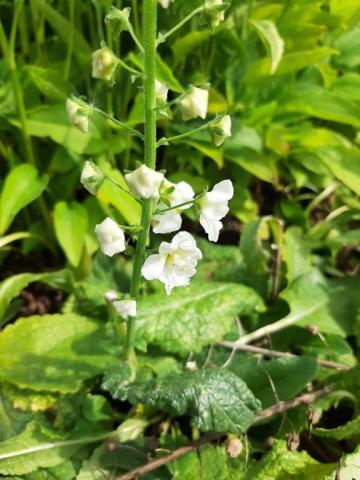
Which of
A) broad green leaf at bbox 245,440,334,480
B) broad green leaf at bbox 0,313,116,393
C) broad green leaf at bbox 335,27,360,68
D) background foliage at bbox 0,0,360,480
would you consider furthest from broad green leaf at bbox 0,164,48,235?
broad green leaf at bbox 335,27,360,68

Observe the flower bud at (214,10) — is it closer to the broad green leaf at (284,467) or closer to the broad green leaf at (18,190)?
the broad green leaf at (18,190)

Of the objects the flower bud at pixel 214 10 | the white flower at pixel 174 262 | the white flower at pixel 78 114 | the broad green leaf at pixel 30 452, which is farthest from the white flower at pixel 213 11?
the broad green leaf at pixel 30 452

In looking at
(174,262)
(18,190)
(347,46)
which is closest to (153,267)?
(174,262)

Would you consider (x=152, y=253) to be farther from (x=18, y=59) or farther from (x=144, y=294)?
(x=18, y=59)

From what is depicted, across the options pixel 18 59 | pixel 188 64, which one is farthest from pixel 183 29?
pixel 18 59

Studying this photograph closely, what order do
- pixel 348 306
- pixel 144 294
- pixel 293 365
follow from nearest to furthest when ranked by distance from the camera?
1. pixel 293 365
2. pixel 144 294
3. pixel 348 306

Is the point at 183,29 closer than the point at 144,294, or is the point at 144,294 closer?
the point at 144,294
